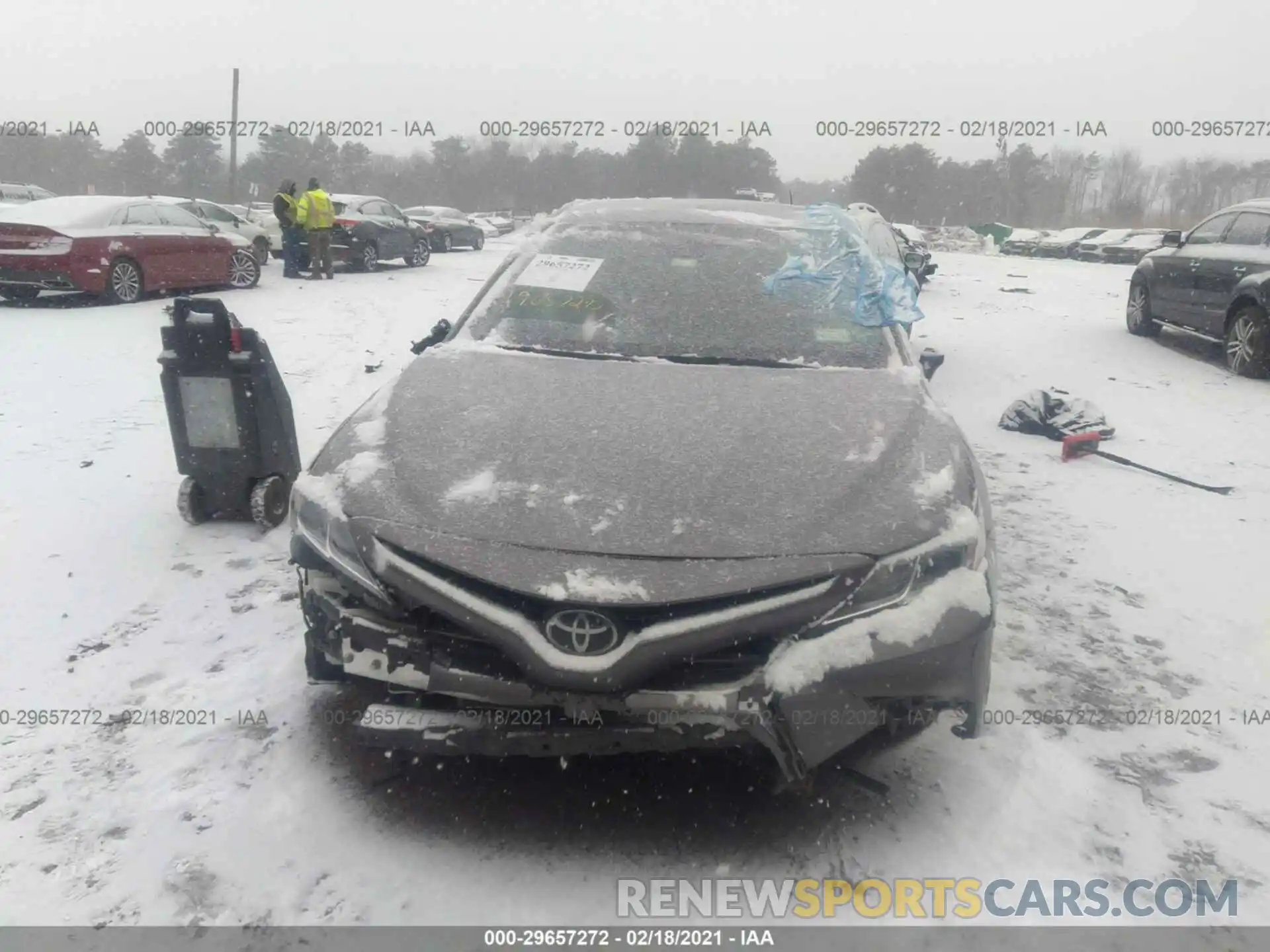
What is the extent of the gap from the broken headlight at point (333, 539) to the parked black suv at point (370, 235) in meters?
15.1

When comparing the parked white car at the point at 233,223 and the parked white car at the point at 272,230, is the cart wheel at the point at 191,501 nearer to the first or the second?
the parked white car at the point at 233,223

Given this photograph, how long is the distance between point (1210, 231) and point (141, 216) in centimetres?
1270

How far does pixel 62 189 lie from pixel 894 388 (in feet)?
208

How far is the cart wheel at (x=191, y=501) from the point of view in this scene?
474 centimetres

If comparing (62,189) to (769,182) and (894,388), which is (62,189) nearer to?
(769,182)

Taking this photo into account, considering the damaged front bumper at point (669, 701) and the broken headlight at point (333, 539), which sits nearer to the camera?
the damaged front bumper at point (669, 701)

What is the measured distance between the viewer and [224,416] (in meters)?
4.68

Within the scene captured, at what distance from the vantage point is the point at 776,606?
234 cm

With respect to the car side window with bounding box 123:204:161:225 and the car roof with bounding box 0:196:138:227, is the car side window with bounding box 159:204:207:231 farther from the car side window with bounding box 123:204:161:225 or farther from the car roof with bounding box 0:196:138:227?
the car roof with bounding box 0:196:138:227

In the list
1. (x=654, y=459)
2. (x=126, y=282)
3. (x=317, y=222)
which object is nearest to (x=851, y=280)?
(x=654, y=459)

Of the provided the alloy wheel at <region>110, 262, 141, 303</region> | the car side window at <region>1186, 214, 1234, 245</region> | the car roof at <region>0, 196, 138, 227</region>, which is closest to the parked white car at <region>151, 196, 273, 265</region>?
the car roof at <region>0, 196, 138, 227</region>

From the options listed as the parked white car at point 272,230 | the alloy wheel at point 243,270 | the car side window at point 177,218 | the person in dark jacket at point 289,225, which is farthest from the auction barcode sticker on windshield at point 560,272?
the parked white car at point 272,230

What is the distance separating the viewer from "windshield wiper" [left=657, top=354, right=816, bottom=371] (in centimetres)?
359

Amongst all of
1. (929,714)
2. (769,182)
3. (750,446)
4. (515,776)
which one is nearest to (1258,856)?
(929,714)
